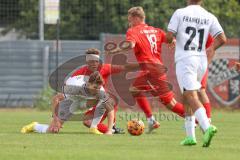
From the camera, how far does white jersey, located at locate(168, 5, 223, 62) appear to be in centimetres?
1270

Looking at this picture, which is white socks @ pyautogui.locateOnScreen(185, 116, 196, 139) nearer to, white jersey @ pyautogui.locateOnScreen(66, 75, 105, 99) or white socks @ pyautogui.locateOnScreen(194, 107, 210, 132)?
white socks @ pyautogui.locateOnScreen(194, 107, 210, 132)

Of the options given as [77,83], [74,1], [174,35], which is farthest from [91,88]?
[74,1]

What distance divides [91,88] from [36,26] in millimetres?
16209

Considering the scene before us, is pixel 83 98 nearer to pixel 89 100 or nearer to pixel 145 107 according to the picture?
pixel 89 100

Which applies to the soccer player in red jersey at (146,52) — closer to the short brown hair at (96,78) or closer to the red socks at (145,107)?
the red socks at (145,107)

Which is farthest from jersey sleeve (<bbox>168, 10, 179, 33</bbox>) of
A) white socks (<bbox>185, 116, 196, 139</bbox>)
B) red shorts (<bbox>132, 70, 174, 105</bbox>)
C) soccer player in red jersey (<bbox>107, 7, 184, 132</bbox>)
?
red shorts (<bbox>132, 70, 174, 105</bbox>)

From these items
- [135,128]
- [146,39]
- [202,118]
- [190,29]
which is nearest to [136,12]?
[146,39]

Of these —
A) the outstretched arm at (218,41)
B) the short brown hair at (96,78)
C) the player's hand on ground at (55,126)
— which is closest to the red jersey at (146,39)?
the short brown hair at (96,78)

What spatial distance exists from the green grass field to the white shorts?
0.85 meters

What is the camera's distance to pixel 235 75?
28453mm

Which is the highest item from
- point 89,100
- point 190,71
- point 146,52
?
point 190,71

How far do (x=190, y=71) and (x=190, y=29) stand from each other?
1.94 feet

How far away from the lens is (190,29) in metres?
12.7

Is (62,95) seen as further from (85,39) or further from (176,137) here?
(85,39)
